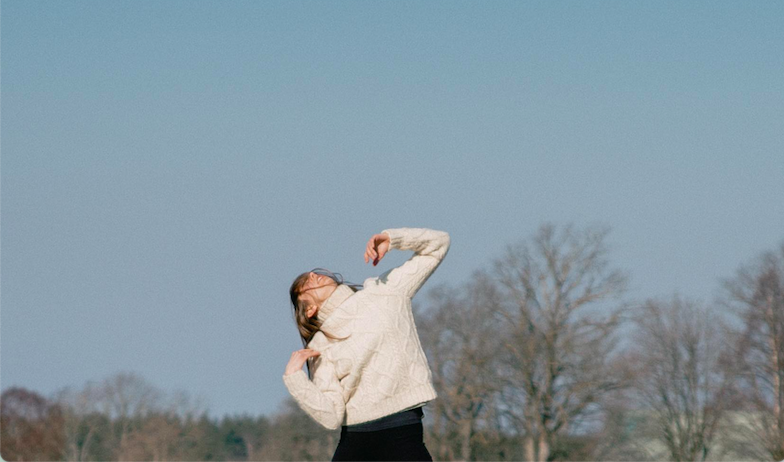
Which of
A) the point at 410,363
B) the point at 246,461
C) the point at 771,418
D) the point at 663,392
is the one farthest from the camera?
the point at 246,461

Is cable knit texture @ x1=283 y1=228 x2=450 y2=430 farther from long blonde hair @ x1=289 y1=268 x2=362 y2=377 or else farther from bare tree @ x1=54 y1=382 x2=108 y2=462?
bare tree @ x1=54 y1=382 x2=108 y2=462

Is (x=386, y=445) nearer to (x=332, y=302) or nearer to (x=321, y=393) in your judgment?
(x=321, y=393)

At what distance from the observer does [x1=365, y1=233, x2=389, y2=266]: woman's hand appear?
5.17 m

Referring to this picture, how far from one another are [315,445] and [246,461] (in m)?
12.4

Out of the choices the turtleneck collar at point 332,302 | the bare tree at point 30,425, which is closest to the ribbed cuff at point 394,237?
the turtleneck collar at point 332,302

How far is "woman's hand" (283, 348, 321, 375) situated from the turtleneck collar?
0.21 m

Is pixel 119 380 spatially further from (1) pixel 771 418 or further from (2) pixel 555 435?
(1) pixel 771 418

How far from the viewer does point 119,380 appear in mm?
51969

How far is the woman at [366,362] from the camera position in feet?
17.3

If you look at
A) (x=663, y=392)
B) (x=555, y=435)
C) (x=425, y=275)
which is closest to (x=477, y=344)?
(x=555, y=435)

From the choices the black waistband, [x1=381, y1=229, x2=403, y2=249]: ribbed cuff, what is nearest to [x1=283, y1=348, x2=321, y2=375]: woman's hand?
the black waistband

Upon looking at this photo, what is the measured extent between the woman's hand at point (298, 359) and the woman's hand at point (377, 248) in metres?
0.58

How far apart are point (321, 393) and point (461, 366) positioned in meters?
37.0

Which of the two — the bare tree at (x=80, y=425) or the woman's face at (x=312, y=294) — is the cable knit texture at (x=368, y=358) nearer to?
the woman's face at (x=312, y=294)
